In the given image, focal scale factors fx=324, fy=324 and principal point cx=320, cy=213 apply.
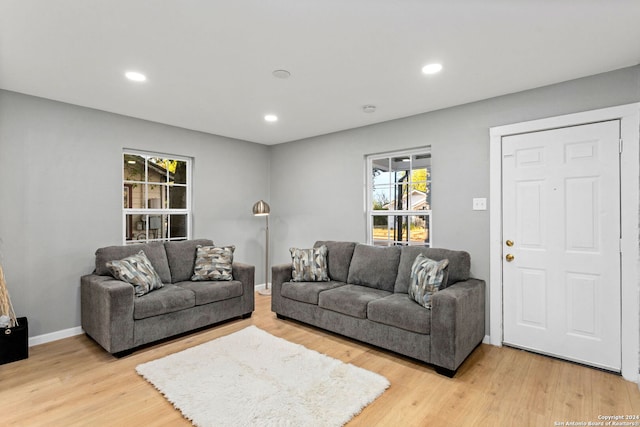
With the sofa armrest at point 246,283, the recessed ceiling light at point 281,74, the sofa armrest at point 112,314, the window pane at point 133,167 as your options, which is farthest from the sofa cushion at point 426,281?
the window pane at point 133,167

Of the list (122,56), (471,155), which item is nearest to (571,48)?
(471,155)

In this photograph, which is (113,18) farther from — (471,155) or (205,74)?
(471,155)

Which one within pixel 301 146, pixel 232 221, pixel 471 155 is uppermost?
pixel 301 146

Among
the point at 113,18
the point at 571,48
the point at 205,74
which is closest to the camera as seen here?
the point at 113,18

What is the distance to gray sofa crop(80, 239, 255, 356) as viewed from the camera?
9.52 ft

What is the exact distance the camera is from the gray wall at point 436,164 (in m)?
2.85

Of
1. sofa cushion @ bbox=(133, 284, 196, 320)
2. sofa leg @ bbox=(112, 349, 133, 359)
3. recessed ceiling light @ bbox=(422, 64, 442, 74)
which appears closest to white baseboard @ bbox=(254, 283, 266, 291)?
sofa cushion @ bbox=(133, 284, 196, 320)

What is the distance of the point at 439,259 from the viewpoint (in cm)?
333

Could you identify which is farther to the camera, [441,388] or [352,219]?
[352,219]

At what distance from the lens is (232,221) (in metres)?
4.97

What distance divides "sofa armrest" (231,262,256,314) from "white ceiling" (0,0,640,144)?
1906mm

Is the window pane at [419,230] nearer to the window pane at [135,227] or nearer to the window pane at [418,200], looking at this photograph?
the window pane at [418,200]

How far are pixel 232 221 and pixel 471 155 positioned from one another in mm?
3402

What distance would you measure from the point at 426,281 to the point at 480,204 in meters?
1.07
